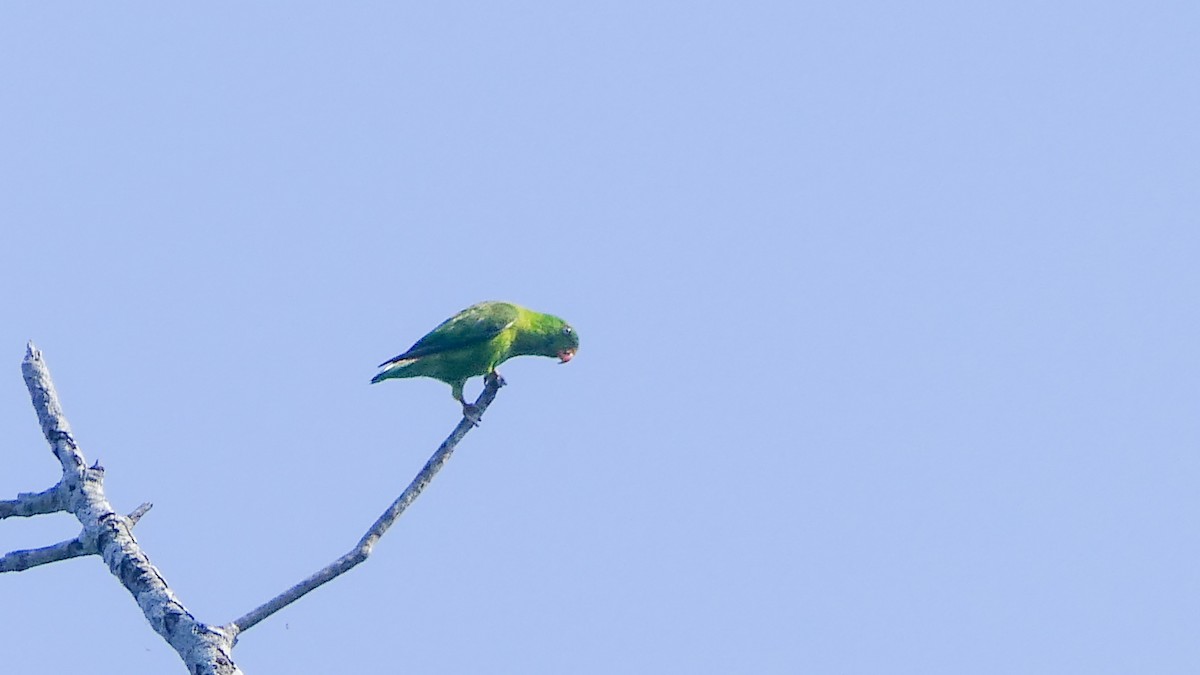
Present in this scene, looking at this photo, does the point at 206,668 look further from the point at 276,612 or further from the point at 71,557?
the point at 71,557

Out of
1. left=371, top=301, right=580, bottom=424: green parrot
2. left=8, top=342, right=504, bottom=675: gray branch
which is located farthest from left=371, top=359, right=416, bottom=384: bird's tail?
left=8, top=342, right=504, bottom=675: gray branch

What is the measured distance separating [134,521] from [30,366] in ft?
4.23

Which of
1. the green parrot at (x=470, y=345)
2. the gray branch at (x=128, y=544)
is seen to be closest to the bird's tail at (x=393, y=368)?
the green parrot at (x=470, y=345)

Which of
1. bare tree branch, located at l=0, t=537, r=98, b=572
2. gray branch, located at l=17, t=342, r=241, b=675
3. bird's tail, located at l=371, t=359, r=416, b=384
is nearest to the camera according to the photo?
gray branch, located at l=17, t=342, r=241, b=675

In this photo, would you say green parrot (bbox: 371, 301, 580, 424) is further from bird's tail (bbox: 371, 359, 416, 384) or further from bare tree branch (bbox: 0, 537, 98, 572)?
bare tree branch (bbox: 0, 537, 98, 572)

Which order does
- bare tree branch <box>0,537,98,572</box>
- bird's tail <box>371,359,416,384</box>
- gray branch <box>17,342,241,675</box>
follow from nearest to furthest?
gray branch <box>17,342,241,675</box> < bare tree branch <box>0,537,98,572</box> < bird's tail <box>371,359,416,384</box>

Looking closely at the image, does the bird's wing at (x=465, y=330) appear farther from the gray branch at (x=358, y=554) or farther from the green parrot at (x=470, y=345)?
the gray branch at (x=358, y=554)

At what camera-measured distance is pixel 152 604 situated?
678 cm

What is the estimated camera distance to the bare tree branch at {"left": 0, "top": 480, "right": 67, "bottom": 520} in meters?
7.48

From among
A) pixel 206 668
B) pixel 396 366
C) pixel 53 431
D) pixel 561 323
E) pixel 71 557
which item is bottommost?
pixel 206 668

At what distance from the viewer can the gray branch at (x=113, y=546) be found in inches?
256

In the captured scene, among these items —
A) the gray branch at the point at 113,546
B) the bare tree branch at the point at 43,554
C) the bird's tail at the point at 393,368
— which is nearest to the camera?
the gray branch at the point at 113,546

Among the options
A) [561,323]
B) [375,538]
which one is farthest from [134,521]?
[561,323]

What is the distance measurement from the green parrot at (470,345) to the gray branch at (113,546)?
4933 mm
